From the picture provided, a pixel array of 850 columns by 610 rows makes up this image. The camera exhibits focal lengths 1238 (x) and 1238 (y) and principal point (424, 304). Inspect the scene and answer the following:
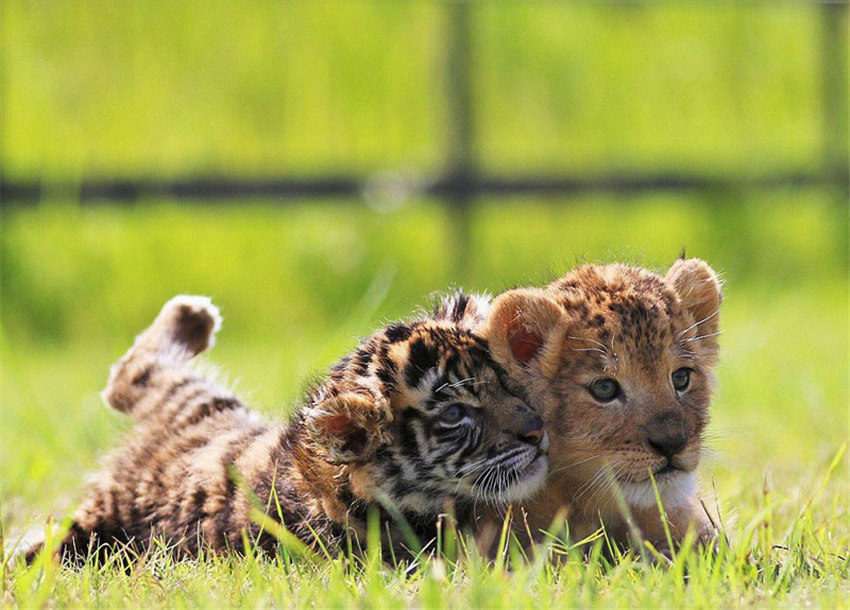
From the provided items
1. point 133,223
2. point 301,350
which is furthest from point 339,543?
point 133,223

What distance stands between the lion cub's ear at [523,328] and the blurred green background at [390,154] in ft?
10.4

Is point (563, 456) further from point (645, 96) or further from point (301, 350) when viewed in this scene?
point (645, 96)

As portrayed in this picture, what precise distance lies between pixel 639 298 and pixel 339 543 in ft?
3.58

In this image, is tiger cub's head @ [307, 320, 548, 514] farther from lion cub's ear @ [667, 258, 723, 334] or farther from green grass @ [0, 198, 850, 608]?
lion cub's ear @ [667, 258, 723, 334]

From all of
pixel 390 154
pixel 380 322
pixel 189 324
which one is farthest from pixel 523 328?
pixel 390 154

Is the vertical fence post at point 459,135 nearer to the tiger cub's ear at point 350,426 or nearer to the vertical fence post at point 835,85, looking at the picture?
the vertical fence post at point 835,85

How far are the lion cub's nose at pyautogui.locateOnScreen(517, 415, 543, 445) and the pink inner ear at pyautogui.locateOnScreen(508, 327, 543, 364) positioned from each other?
9.7 inches

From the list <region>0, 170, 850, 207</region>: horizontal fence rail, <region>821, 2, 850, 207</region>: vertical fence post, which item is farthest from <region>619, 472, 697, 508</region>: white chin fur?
<region>821, 2, 850, 207</region>: vertical fence post

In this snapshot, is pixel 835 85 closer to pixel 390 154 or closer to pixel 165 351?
pixel 390 154

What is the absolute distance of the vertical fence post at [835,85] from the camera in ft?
35.5

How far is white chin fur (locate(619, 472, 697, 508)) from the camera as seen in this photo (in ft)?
11.1

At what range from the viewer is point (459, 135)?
31.6 feet

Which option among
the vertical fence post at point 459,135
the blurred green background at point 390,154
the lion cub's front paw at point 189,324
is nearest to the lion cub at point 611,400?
the lion cub's front paw at point 189,324

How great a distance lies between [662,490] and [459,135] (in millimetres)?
6486
